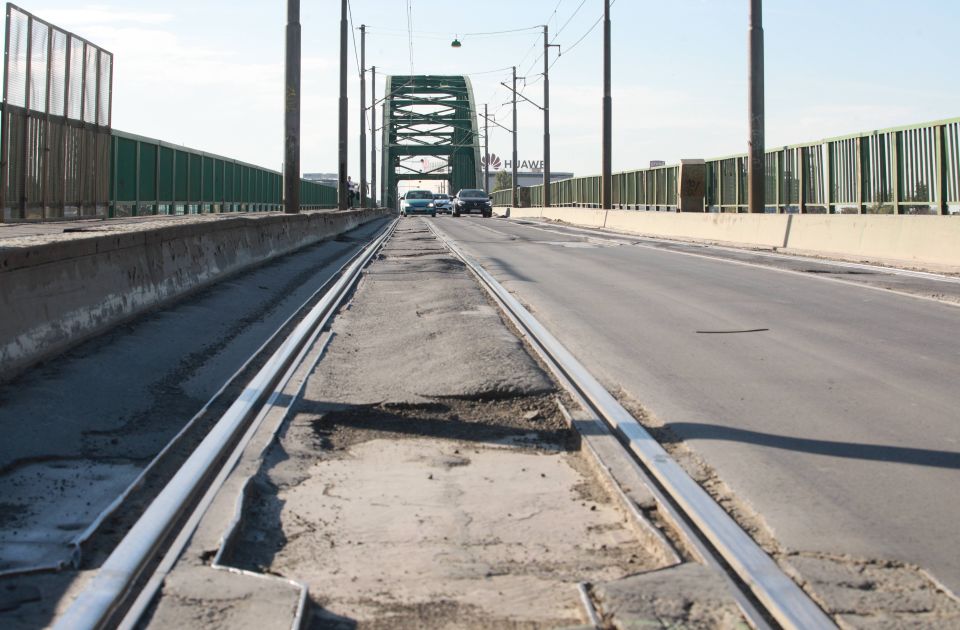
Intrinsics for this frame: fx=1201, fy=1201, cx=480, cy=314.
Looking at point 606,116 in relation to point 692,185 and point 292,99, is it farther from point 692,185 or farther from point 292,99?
point 292,99

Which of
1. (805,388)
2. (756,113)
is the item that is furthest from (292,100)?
(805,388)

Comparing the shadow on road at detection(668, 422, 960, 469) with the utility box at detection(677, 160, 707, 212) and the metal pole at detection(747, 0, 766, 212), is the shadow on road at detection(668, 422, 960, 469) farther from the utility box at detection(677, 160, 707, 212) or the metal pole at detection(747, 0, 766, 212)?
the utility box at detection(677, 160, 707, 212)

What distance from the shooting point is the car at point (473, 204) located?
249 ft

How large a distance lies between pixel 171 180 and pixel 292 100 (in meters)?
6.98

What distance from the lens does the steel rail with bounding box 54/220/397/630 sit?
12.4 ft

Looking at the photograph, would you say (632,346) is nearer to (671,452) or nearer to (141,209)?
(671,452)

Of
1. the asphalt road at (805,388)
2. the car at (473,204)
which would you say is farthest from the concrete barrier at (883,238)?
the car at (473,204)

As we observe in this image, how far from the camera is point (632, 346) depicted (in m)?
9.68

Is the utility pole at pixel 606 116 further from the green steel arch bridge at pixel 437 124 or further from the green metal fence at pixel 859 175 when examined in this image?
the green steel arch bridge at pixel 437 124

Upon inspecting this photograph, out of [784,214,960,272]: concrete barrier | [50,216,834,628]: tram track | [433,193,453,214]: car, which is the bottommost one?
[50,216,834,628]: tram track

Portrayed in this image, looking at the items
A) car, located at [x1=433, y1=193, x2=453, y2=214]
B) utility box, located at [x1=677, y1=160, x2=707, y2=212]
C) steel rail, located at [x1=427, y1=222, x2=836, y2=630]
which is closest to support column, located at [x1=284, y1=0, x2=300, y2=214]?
utility box, located at [x1=677, y1=160, x2=707, y2=212]

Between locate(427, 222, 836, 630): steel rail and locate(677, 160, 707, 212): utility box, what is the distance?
104 feet

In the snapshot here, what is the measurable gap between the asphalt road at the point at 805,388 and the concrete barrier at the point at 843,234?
10.8ft

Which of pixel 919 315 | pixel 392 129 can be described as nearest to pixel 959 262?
pixel 919 315
